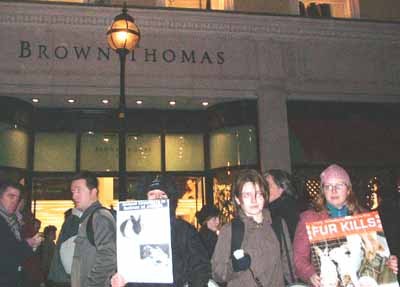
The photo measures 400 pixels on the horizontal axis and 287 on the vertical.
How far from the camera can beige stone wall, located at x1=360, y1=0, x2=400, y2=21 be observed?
13852 millimetres

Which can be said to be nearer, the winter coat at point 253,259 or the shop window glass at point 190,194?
the winter coat at point 253,259

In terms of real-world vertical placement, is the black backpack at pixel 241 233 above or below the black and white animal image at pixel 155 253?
above

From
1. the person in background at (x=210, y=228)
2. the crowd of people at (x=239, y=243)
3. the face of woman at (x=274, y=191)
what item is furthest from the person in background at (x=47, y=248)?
the face of woman at (x=274, y=191)

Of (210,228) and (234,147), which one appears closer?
(210,228)

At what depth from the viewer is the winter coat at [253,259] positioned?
388 centimetres

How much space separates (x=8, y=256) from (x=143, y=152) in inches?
311

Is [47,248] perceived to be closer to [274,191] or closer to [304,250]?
[274,191]

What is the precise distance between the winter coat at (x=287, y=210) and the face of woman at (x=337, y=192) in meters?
0.69

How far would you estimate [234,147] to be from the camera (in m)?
12.9

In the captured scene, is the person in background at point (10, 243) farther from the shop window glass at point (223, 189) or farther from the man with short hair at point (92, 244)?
the shop window glass at point (223, 189)

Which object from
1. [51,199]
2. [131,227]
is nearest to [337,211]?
[131,227]

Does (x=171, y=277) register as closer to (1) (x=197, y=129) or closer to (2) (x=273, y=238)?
(2) (x=273, y=238)

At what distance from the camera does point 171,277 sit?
371 cm

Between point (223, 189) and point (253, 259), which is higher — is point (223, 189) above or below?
above
